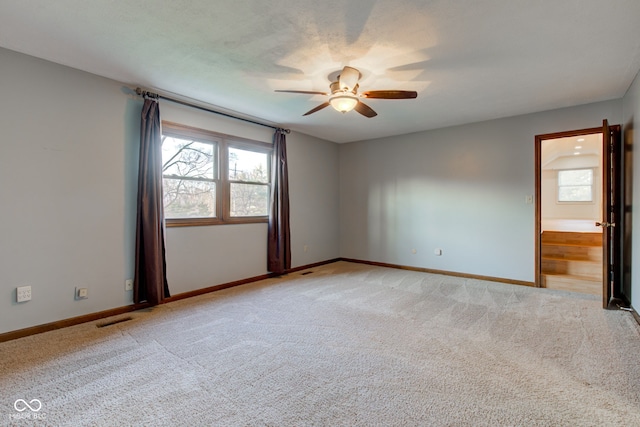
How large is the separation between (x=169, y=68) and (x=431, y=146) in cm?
414

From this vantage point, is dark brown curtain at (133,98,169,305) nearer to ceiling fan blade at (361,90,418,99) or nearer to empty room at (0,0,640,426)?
empty room at (0,0,640,426)

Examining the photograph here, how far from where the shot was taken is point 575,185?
948cm

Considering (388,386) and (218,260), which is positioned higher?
(218,260)

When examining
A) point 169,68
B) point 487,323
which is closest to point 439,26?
point 169,68

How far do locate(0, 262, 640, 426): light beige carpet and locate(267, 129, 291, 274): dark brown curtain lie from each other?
1.34m

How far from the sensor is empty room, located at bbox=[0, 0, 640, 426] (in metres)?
1.98

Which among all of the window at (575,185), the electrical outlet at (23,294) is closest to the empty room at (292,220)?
the electrical outlet at (23,294)

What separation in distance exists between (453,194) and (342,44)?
347 centimetres

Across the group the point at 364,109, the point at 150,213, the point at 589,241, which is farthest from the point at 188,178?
the point at 589,241

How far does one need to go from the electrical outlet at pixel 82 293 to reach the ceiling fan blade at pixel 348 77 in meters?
3.28

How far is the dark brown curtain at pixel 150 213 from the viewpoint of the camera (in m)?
3.38

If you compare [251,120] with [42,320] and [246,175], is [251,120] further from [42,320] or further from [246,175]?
[42,320]

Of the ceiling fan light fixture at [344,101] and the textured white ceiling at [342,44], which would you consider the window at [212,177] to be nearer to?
the textured white ceiling at [342,44]

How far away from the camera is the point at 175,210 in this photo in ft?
12.6
